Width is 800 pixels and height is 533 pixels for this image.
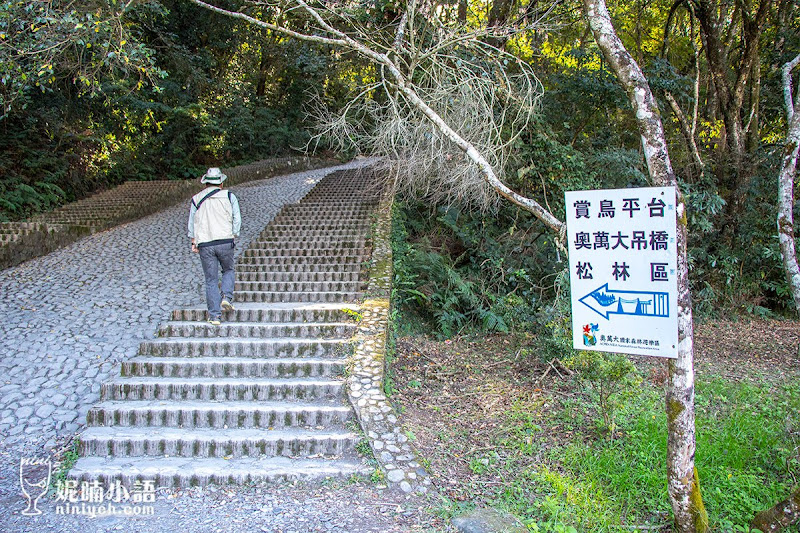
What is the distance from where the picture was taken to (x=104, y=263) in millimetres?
9156

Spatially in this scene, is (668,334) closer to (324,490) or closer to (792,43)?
(324,490)

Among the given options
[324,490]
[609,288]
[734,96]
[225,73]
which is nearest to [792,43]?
[734,96]

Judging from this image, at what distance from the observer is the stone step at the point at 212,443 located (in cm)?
451

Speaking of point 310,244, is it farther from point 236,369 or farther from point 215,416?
point 215,416

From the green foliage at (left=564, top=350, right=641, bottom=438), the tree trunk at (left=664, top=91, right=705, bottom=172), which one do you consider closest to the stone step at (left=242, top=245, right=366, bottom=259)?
the green foliage at (left=564, top=350, right=641, bottom=438)

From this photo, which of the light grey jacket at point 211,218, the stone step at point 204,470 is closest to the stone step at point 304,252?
the light grey jacket at point 211,218

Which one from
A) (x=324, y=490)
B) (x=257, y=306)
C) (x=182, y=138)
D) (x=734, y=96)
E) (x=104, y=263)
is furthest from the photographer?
(x=182, y=138)

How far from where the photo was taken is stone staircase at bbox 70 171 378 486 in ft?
14.4

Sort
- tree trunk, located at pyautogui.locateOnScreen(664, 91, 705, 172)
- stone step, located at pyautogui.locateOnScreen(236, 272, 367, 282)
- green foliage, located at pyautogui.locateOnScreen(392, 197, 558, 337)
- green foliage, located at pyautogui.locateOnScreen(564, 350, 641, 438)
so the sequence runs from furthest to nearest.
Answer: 1. tree trunk, located at pyautogui.locateOnScreen(664, 91, 705, 172)
2. green foliage, located at pyautogui.locateOnScreen(392, 197, 558, 337)
3. stone step, located at pyautogui.locateOnScreen(236, 272, 367, 282)
4. green foliage, located at pyautogui.locateOnScreen(564, 350, 641, 438)

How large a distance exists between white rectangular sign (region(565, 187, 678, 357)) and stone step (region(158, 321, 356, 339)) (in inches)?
128

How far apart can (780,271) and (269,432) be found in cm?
1250

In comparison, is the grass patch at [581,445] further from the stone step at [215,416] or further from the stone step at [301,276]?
the stone step at [301,276]

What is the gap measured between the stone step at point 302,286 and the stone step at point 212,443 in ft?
10.6

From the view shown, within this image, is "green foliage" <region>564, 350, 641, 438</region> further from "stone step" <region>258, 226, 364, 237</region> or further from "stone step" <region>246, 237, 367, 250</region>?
"stone step" <region>258, 226, 364, 237</region>
